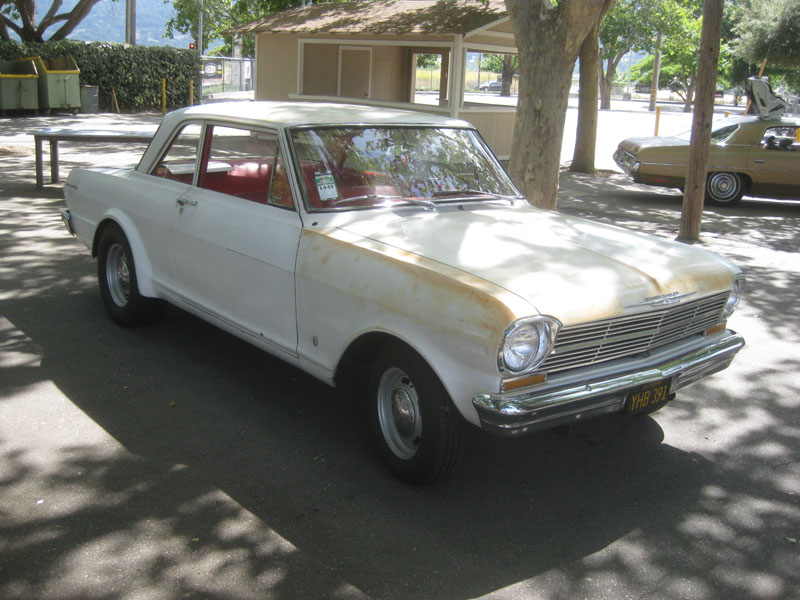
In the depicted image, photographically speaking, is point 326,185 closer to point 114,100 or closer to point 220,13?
point 114,100

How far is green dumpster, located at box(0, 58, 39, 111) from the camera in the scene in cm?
2205

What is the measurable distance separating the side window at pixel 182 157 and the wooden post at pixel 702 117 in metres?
6.14

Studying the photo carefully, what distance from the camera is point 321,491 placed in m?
3.91

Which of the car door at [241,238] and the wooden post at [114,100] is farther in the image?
the wooden post at [114,100]

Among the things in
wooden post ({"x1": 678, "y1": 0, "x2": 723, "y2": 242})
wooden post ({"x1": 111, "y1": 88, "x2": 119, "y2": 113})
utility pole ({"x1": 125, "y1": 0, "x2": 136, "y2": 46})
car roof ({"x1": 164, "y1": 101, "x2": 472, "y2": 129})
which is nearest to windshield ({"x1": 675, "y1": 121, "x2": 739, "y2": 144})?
wooden post ({"x1": 678, "y1": 0, "x2": 723, "y2": 242})

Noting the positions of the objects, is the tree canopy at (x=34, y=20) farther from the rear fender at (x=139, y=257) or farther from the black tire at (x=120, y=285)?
the rear fender at (x=139, y=257)

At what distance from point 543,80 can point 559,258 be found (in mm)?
5625

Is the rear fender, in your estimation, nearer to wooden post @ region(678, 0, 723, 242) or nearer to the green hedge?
wooden post @ region(678, 0, 723, 242)

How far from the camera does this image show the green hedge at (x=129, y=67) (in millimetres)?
24594

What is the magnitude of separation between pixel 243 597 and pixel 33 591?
78 cm

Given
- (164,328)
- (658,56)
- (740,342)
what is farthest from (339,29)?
(658,56)

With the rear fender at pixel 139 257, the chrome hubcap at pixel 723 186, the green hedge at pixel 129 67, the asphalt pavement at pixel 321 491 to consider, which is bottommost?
the asphalt pavement at pixel 321 491

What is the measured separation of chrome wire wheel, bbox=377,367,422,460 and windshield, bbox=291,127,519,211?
107 centimetres

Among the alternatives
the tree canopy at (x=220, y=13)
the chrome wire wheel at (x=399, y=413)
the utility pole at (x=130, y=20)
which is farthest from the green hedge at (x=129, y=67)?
the chrome wire wheel at (x=399, y=413)
